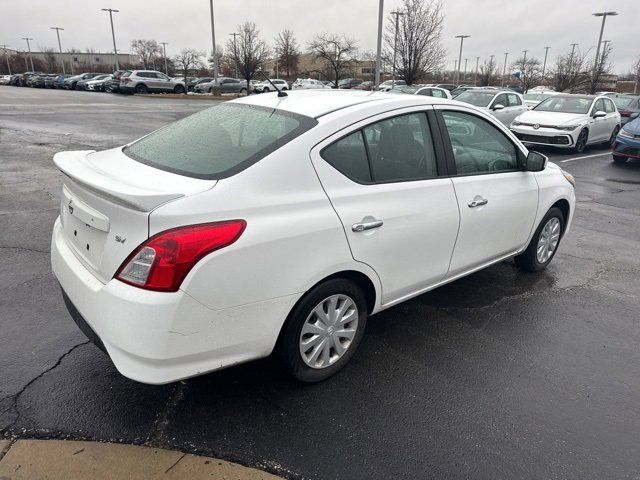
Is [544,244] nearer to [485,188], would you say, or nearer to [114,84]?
[485,188]

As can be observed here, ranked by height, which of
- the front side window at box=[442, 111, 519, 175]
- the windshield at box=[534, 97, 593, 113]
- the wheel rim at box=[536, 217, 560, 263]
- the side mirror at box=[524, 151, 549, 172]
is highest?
the front side window at box=[442, 111, 519, 175]

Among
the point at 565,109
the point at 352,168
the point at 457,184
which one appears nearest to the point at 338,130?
the point at 352,168

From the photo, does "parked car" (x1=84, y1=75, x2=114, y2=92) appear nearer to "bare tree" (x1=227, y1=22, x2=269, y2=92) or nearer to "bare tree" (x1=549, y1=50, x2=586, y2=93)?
"bare tree" (x1=227, y1=22, x2=269, y2=92)

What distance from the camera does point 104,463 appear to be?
228 cm

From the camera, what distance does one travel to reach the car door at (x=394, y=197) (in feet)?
8.96

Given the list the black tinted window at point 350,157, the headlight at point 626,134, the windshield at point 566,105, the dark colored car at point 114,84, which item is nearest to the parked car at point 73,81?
the dark colored car at point 114,84

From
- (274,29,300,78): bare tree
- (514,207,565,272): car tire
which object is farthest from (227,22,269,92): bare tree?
(514,207,565,272): car tire

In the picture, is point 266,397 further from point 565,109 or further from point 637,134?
point 565,109

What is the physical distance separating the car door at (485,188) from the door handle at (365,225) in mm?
864

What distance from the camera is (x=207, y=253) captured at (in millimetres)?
2184

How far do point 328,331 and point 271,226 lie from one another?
2.69 ft

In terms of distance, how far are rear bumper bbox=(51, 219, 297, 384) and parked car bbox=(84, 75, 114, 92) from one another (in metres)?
43.5

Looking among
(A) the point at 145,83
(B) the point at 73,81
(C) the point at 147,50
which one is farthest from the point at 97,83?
(C) the point at 147,50

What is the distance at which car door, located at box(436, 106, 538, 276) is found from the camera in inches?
137
